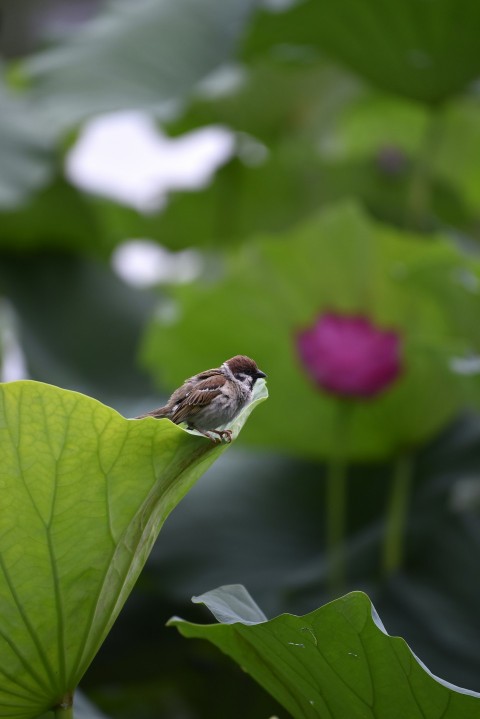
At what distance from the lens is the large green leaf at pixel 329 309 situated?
6.48 ft

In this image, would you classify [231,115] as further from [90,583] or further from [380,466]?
[90,583]

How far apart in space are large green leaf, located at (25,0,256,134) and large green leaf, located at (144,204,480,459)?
41 centimetres

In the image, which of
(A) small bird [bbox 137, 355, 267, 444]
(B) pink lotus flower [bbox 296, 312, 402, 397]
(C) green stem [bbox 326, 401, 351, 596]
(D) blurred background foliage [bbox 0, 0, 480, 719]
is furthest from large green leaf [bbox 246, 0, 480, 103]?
(A) small bird [bbox 137, 355, 267, 444]

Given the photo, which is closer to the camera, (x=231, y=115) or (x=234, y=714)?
(x=234, y=714)

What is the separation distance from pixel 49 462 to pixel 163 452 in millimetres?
105

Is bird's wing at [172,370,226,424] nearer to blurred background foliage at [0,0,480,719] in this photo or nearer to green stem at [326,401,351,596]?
blurred background foliage at [0,0,480,719]

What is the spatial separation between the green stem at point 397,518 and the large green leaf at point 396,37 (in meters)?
0.72

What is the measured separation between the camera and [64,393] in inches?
39.2

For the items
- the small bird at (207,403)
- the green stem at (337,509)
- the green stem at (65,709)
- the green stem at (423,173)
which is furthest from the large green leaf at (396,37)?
the green stem at (65,709)

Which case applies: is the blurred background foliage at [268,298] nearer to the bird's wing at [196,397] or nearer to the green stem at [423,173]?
the green stem at [423,173]

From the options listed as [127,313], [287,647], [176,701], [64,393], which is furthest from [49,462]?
[127,313]

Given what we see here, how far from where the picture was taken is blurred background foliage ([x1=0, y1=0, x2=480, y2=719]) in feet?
6.50

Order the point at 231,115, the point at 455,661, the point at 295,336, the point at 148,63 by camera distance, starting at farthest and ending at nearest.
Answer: the point at 231,115 < the point at 148,63 < the point at 295,336 < the point at 455,661

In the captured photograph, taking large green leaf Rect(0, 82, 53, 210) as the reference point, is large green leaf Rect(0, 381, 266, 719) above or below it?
above
